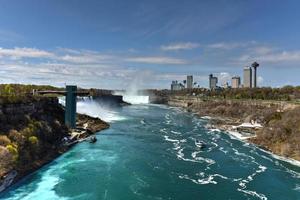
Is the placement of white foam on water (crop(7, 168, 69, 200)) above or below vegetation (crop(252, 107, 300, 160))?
below

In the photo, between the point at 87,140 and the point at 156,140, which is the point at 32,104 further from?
the point at 156,140

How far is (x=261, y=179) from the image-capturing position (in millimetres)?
41344

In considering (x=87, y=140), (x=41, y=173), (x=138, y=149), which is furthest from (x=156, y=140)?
(x=41, y=173)

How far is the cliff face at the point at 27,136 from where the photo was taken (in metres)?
39.0

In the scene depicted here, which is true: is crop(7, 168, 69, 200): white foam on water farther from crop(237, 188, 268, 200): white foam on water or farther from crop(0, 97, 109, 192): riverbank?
crop(237, 188, 268, 200): white foam on water

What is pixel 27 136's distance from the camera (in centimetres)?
4588

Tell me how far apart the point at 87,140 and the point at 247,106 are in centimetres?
8176

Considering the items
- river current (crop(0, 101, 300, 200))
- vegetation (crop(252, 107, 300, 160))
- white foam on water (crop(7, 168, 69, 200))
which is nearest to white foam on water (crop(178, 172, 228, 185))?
river current (crop(0, 101, 300, 200))

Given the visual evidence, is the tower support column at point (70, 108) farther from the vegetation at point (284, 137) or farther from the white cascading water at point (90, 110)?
the vegetation at point (284, 137)

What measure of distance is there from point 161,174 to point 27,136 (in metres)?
20.8

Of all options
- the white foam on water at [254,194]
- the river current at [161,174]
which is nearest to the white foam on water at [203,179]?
the river current at [161,174]

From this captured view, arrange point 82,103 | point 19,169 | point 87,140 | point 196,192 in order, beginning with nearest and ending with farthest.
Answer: point 196,192 → point 19,169 → point 87,140 → point 82,103

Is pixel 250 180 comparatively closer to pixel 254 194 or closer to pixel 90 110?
pixel 254 194

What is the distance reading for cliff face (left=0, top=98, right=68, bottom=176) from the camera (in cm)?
3903
